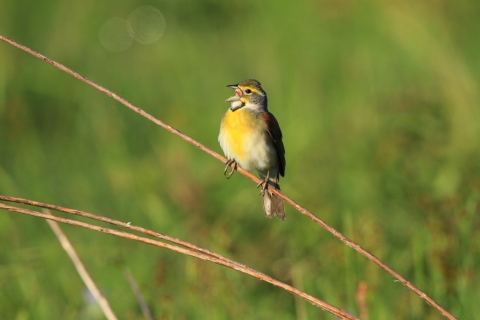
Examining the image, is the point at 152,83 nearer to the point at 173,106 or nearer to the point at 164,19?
the point at 173,106

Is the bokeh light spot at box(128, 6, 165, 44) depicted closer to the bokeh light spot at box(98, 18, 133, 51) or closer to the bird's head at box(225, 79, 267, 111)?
the bokeh light spot at box(98, 18, 133, 51)

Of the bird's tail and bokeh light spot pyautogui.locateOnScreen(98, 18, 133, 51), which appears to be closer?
the bird's tail

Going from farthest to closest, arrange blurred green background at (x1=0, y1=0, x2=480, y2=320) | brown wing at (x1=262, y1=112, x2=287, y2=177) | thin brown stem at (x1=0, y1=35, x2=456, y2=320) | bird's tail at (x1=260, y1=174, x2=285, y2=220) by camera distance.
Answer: brown wing at (x1=262, y1=112, x2=287, y2=177) → blurred green background at (x1=0, y1=0, x2=480, y2=320) → bird's tail at (x1=260, y1=174, x2=285, y2=220) → thin brown stem at (x1=0, y1=35, x2=456, y2=320)

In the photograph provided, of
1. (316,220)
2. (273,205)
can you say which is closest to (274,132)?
(273,205)

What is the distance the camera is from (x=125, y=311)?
5.09 metres

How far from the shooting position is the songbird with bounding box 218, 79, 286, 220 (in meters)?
5.04

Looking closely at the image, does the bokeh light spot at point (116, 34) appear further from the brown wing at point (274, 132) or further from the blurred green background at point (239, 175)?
the brown wing at point (274, 132)

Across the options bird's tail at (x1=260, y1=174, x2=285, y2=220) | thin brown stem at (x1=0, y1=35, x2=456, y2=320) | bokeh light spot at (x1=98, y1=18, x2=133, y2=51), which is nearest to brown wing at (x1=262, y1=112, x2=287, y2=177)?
bird's tail at (x1=260, y1=174, x2=285, y2=220)

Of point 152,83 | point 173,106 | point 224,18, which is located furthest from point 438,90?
point 224,18

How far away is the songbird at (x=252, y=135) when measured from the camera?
16.5ft

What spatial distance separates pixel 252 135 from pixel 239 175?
6.39ft

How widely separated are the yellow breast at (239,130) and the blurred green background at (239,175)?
497 millimetres

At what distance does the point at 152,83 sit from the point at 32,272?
465 centimetres

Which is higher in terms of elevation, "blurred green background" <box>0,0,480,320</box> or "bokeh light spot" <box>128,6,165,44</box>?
"bokeh light spot" <box>128,6,165,44</box>
